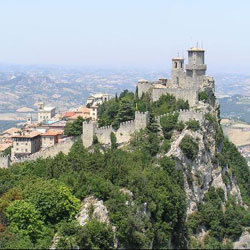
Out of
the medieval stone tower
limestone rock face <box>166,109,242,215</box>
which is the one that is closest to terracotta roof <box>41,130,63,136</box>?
limestone rock face <box>166,109,242,215</box>

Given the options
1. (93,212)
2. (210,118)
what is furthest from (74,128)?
(93,212)

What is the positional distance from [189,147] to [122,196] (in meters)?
13.3

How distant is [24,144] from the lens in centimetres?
5369

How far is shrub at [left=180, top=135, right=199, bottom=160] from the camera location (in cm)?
4809

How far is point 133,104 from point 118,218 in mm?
20955

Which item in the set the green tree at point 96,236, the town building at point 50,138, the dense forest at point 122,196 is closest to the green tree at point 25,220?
the dense forest at point 122,196

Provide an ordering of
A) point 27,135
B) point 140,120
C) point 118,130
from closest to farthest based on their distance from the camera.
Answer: point 140,120, point 118,130, point 27,135

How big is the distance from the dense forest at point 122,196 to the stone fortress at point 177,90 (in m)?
0.70

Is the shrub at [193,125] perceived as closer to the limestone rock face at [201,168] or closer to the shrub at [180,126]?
the limestone rock face at [201,168]

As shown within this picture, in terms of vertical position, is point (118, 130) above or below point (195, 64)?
below

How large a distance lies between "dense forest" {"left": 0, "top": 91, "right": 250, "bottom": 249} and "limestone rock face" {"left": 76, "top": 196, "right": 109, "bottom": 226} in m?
0.34

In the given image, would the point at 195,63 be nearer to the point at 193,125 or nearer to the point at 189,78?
the point at 189,78

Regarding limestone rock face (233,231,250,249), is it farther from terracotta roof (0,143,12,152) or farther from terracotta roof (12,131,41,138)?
terracotta roof (0,143,12,152)

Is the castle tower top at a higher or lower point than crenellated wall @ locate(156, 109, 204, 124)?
higher
